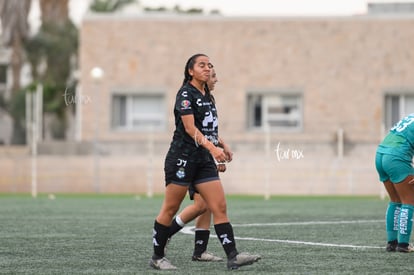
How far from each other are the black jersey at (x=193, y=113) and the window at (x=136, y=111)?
31.3 metres

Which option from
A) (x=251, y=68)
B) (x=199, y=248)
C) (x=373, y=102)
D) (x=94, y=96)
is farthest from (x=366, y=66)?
(x=199, y=248)

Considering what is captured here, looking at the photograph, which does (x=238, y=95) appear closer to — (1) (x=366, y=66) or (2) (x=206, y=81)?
(1) (x=366, y=66)

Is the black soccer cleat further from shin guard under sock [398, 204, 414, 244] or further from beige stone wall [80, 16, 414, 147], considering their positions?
beige stone wall [80, 16, 414, 147]

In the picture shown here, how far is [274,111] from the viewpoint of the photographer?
41.9 m

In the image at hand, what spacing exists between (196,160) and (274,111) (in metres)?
31.1

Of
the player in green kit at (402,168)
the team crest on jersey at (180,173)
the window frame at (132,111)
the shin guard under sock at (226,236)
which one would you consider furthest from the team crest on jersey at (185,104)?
the window frame at (132,111)

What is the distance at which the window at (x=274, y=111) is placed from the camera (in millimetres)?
41500

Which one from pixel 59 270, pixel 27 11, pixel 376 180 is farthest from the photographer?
pixel 27 11

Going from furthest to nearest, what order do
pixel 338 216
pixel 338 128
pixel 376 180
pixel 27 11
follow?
pixel 27 11
pixel 338 128
pixel 376 180
pixel 338 216

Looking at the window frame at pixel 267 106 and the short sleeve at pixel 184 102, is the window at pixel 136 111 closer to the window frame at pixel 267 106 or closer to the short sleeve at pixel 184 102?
the window frame at pixel 267 106

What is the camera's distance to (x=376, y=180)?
35375 millimetres

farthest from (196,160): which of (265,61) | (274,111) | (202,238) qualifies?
(274,111)

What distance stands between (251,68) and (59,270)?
102 feet

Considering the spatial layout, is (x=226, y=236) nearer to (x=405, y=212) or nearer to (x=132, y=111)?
(x=405, y=212)
